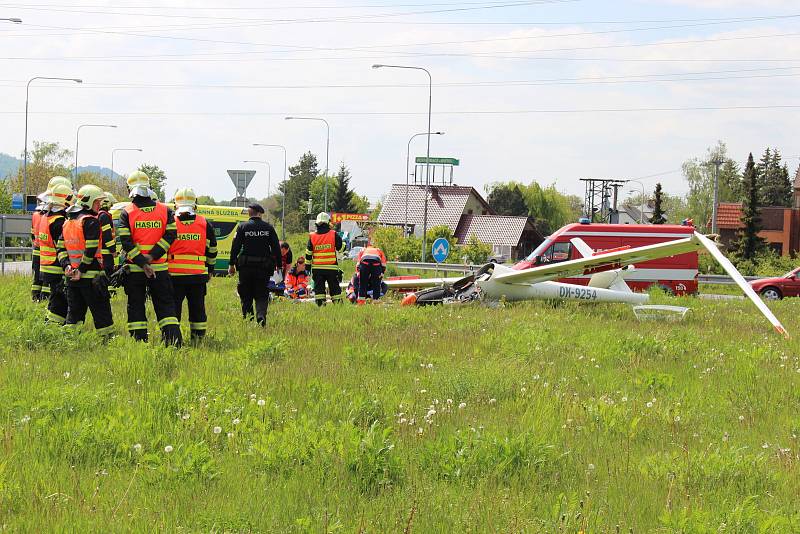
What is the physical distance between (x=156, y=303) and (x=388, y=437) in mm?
5255

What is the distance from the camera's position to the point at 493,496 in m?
5.11

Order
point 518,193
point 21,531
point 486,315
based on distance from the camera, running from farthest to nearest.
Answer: point 518,193, point 486,315, point 21,531

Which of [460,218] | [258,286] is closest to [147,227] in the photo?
[258,286]

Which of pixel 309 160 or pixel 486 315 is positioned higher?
pixel 309 160

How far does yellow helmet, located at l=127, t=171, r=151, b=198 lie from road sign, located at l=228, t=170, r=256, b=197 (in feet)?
66.6

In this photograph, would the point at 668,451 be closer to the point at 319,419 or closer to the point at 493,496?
the point at 493,496

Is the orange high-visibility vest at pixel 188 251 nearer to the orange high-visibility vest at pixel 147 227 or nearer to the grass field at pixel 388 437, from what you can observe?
the orange high-visibility vest at pixel 147 227

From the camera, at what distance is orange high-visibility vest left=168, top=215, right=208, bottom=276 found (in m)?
11.1

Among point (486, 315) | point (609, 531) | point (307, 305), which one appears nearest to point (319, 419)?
point (609, 531)

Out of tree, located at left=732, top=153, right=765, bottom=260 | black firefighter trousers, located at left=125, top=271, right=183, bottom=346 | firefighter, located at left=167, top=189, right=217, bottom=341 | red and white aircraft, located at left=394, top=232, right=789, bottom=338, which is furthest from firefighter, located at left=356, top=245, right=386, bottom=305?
tree, located at left=732, top=153, right=765, bottom=260

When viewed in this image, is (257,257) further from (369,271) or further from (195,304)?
(369,271)

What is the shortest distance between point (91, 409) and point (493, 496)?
10.3 feet

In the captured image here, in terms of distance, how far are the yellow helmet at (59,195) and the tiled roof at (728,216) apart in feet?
260

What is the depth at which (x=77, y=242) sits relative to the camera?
36.0 ft
